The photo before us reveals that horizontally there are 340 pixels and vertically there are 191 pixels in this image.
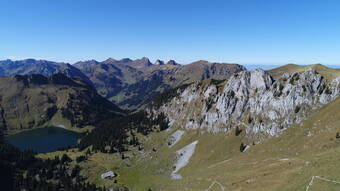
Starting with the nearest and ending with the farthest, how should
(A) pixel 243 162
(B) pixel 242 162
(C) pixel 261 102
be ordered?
1. (A) pixel 243 162
2. (B) pixel 242 162
3. (C) pixel 261 102

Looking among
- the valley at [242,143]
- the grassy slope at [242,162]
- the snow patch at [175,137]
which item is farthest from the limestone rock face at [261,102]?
the snow patch at [175,137]

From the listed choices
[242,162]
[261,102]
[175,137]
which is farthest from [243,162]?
[175,137]

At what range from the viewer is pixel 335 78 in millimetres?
114438

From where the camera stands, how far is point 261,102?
12912 cm

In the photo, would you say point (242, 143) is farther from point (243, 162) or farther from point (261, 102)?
point (261, 102)

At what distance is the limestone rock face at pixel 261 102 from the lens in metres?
111

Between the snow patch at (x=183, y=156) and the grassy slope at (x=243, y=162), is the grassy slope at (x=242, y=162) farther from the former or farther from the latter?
the snow patch at (x=183, y=156)

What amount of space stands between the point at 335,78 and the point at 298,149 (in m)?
56.4

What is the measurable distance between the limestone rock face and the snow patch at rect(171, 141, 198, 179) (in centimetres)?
1775

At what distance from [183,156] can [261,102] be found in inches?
2222

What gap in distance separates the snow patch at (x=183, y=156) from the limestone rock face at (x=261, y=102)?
17746mm

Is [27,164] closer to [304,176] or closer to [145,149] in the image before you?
[145,149]

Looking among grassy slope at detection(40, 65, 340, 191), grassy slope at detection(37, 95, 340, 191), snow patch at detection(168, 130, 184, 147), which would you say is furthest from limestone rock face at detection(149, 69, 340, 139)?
grassy slope at detection(37, 95, 340, 191)

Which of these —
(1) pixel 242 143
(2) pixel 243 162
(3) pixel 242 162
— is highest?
(1) pixel 242 143
